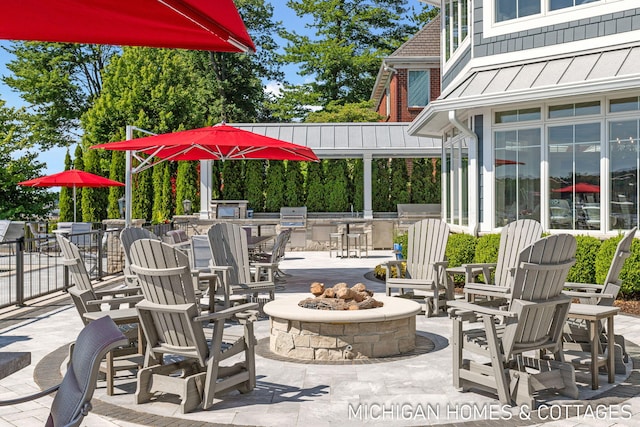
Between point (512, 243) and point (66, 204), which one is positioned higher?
point (66, 204)

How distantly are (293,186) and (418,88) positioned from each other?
7518 mm

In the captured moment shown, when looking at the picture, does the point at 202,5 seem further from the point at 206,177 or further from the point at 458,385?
the point at 206,177

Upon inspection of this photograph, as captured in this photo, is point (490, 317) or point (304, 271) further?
point (304, 271)

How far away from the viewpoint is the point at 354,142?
2028cm

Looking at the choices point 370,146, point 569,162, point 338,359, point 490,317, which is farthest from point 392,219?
point 490,317

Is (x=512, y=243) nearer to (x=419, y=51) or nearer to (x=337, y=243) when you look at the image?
(x=337, y=243)

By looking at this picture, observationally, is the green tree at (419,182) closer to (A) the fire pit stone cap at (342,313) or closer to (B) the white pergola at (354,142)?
(B) the white pergola at (354,142)

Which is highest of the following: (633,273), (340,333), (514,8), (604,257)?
(514,8)

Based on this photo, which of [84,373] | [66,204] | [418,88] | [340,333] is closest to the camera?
[84,373]

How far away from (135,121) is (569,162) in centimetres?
2441

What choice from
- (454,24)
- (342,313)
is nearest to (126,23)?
(342,313)

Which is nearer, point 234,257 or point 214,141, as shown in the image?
point 234,257

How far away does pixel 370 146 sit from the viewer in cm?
2000

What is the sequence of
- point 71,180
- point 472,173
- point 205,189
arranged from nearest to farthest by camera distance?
1. point 472,173
2. point 71,180
3. point 205,189
